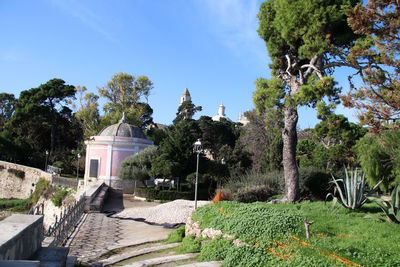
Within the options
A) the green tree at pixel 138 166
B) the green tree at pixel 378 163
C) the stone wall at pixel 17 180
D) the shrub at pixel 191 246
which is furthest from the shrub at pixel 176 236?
the stone wall at pixel 17 180

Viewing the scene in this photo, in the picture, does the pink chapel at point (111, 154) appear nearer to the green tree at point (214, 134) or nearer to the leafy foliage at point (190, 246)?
the green tree at point (214, 134)

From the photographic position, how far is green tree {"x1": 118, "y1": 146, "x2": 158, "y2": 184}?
23047mm

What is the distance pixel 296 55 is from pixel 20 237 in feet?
38.4

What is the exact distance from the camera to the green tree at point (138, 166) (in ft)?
75.6

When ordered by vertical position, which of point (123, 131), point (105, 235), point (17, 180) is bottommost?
point (105, 235)

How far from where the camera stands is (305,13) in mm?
10906

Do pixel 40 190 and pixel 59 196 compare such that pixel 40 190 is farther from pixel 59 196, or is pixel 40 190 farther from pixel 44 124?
pixel 44 124

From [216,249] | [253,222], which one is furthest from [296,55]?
[216,249]

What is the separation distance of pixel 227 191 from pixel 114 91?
29.9m

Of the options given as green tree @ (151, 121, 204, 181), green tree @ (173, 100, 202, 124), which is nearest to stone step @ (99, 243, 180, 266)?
green tree @ (151, 121, 204, 181)

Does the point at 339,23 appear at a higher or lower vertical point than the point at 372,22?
higher

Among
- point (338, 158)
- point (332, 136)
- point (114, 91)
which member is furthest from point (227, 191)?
point (114, 91)

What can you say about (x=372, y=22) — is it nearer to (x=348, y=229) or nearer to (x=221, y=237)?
(x=348, y=229)

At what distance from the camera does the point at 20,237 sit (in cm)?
332
